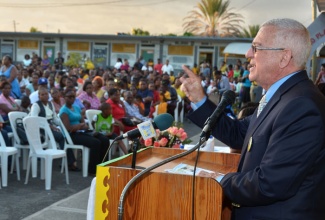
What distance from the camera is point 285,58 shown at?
2.38 meters

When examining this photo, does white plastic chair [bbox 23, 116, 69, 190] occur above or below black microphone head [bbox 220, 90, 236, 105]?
below

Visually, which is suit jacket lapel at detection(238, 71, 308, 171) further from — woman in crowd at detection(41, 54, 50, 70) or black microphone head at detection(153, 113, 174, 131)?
woman in crowd at detection(41, 54, 50, 70)

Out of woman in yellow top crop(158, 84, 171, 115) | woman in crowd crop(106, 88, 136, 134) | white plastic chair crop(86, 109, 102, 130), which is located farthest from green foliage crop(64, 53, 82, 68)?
white plastic chair crop(86, 109, 102, 130)

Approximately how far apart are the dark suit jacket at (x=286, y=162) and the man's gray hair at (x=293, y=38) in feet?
0.35

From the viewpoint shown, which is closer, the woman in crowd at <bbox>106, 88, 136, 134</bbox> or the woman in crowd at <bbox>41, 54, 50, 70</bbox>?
the woman in crowd at <bbox>106, 88, 136, 134</bbox>

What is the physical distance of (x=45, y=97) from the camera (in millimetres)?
9086

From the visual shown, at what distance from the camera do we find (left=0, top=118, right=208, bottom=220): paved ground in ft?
19.5

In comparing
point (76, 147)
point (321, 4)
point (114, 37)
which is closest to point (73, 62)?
point (114, 37)

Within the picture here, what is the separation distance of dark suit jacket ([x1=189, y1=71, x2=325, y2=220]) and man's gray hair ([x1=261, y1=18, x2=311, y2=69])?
0.35 ft

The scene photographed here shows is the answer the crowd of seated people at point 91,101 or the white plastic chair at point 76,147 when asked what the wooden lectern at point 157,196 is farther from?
the crowd of seated people at point 91,101

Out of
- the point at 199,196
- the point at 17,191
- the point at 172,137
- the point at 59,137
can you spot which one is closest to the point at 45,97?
the point at 59,137

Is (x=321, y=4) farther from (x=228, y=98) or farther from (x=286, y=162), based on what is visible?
(x=286, y=162)

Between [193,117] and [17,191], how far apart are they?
494 centimetres

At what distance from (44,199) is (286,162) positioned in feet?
17.3
